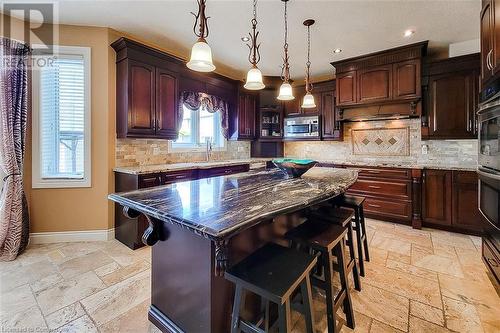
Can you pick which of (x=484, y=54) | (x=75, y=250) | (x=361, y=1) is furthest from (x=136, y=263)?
(x=484, y=54)

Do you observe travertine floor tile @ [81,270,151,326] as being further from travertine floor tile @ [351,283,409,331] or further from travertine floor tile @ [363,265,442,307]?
travertine floor tile @ [363,265,442,307]

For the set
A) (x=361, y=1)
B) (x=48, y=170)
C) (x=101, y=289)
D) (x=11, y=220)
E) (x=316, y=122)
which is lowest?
(x=101, y=289)

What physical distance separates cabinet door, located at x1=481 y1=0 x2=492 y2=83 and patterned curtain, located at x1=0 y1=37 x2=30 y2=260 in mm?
4737

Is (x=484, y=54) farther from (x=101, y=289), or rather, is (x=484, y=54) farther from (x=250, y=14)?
(x=101, y=289)

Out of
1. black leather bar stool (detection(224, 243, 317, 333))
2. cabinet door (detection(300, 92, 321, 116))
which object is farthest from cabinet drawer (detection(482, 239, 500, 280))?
cabinet door (detection(300, 92, 321, 116))

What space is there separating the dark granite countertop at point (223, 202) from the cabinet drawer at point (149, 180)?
1.23 metres

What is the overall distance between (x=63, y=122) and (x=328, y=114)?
4.33 m

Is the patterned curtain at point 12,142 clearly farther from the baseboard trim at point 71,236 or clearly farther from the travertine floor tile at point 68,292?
the travertine floor tile at point 68,292

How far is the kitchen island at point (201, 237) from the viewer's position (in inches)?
43.9

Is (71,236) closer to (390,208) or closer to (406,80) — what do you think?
(390,208)

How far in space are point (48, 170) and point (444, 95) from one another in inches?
221

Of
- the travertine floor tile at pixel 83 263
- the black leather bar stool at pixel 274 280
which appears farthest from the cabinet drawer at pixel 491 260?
the travertine floor tile at pixel 83 263

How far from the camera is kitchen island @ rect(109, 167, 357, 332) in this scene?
1.11 metres

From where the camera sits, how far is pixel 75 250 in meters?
2.81
